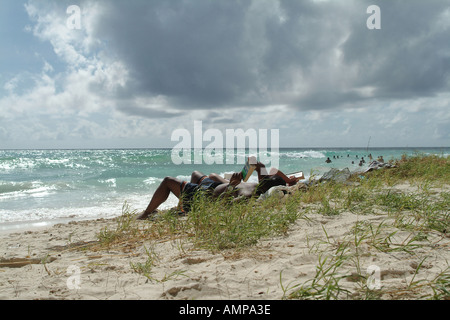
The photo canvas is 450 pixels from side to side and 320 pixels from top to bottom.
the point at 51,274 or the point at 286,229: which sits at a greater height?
the point at 286,229

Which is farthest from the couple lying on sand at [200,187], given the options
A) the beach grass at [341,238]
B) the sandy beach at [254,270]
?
the sandy beach at [254,270]

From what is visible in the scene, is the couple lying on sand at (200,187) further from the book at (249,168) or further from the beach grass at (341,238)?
the beach grass at (341,238)

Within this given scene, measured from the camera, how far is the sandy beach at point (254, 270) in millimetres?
1563

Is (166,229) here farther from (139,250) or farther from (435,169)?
(435,169)

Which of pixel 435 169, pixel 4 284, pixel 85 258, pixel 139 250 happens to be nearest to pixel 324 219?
pixel 139 250

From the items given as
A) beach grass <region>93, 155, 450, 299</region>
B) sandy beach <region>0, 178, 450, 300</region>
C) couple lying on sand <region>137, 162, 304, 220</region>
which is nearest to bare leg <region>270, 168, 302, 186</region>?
couple lying on sand <region>137, 162, 304, 220</region>

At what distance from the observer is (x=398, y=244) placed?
6.44 feet

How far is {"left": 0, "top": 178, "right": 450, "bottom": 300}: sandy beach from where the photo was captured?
1.56 m

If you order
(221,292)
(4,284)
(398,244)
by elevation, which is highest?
(398,244)

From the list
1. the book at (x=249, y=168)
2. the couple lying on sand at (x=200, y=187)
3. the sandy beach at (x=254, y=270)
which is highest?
the book at (x=249, y=168)

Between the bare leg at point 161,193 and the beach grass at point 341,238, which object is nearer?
the beach grass at point 341,238

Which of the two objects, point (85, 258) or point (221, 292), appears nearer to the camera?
point (221, 292)

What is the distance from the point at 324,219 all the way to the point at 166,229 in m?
1.69

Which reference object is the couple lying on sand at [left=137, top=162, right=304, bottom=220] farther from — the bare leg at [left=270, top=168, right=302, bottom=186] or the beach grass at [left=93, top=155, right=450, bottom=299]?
the beach grass at [left=93, top=155, right=450, bottom=299]
